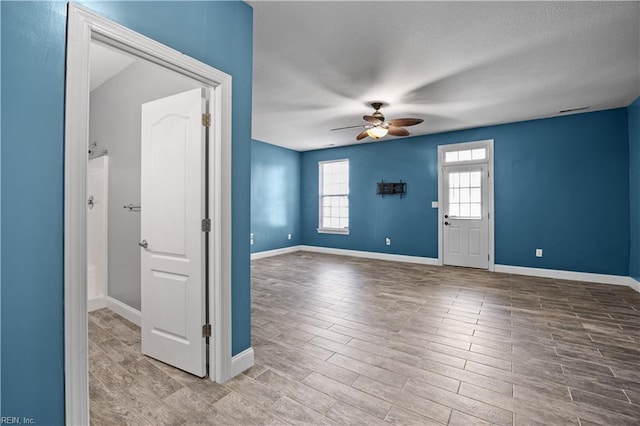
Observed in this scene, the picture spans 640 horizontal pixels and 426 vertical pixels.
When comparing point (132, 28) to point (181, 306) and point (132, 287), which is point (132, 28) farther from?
point (132, 287)

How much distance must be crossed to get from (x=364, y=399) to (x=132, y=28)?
247cm

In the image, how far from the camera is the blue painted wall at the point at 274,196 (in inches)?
265

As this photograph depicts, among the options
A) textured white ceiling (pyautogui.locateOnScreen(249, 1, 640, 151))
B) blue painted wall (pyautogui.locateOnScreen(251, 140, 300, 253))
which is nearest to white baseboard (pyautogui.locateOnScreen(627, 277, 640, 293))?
textured white ceiling (pyautogui.locateOnScreen(249, 1, 640, 151))

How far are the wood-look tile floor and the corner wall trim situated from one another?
692mm

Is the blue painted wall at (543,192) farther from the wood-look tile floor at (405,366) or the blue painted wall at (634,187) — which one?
the wood-look tile floor at (405,366)

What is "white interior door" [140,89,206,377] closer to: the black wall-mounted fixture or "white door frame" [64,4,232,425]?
"white door frame" [64,4,232,425]

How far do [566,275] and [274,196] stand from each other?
5.90 meters

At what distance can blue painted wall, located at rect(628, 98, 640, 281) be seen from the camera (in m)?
4.19

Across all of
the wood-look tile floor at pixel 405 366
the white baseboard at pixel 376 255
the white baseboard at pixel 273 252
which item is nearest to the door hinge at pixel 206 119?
the wood-look tile floor at pixel 405 366

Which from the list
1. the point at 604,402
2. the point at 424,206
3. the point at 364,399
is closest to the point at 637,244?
the point at 424,206

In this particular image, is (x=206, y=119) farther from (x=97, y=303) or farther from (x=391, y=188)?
(x=391, y=188)

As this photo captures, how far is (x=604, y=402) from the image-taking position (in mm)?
1847

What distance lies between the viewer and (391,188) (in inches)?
264

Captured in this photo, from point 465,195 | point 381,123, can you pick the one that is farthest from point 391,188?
point 381,123
